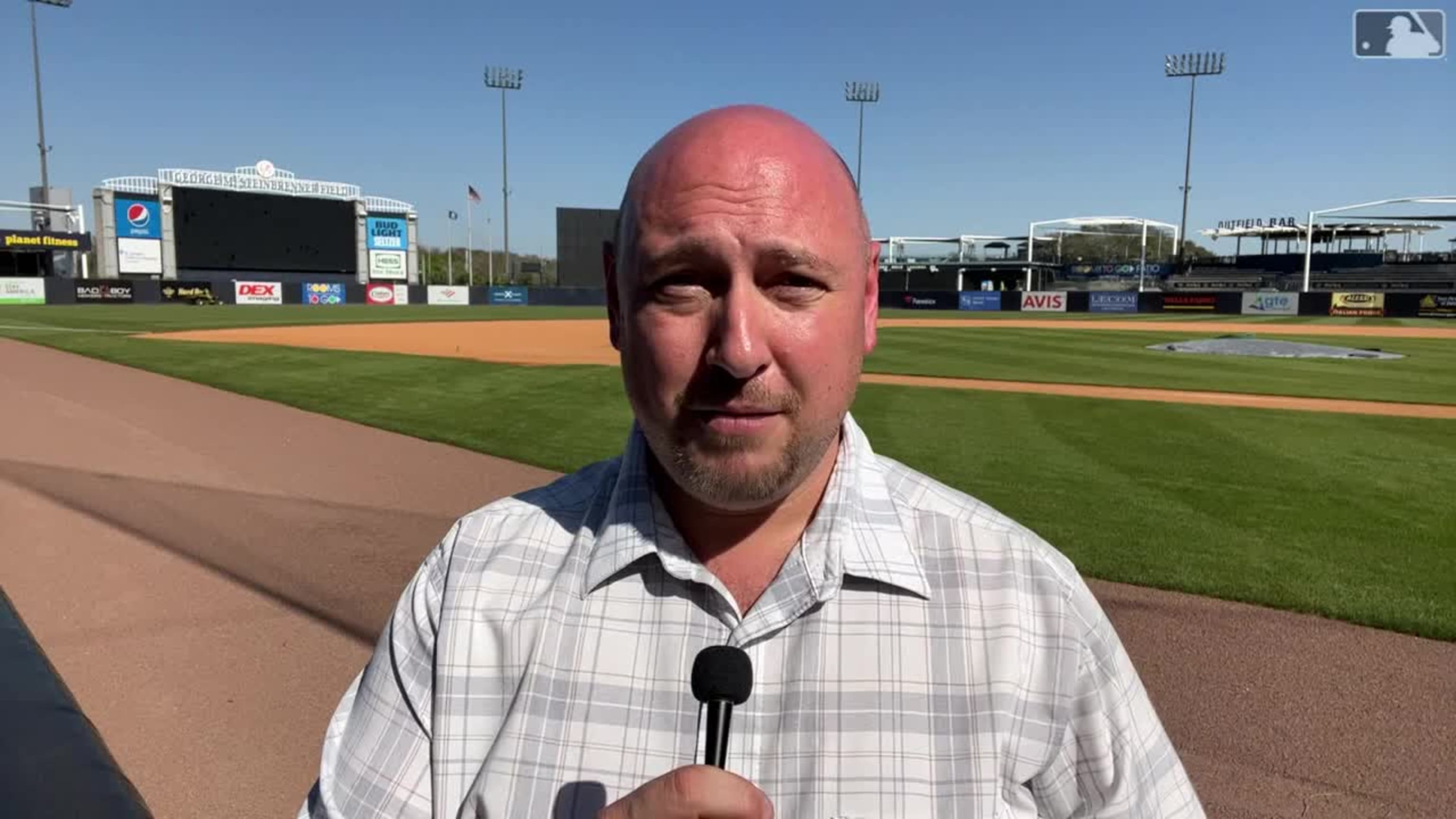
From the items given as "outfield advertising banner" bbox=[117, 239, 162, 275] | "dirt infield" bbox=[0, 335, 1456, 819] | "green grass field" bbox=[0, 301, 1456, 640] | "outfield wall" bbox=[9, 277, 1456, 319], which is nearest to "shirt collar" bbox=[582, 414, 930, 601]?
"dirt infield" bbox=[0, 335, 1456, 819]

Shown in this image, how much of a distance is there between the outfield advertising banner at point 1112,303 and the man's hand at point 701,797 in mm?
53808

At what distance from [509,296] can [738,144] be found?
2273 inches

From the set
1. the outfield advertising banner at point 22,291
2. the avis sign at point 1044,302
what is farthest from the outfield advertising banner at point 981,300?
the outfield advertising banner at point 22,291

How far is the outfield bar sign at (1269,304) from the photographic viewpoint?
45625 millimetres

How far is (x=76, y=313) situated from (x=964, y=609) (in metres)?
44.8

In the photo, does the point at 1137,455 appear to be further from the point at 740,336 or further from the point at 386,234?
the point at 386,234

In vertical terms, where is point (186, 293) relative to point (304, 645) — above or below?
above

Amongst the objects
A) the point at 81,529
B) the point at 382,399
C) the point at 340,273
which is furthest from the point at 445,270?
the point at 81,529

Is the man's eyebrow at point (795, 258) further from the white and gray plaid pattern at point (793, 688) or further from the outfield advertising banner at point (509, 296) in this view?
the outfield advertising banner at point (509, 296)

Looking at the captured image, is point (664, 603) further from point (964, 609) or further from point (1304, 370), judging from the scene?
point (1304, 370)

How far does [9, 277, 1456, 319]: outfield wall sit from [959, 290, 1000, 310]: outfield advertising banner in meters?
0.04

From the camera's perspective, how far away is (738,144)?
1.35 m

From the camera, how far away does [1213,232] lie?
303 ft

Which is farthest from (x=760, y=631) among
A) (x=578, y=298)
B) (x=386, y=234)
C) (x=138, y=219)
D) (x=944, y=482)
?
(x=386, y=234)
